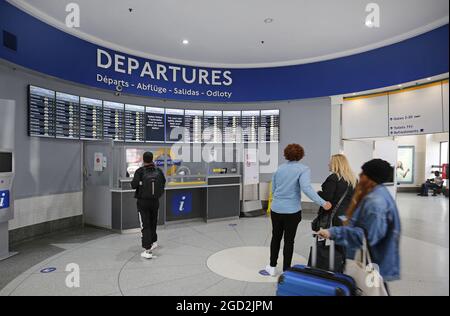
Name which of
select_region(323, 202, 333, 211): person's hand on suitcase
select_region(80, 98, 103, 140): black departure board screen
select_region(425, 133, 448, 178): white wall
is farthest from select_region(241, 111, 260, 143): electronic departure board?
select_region(425, 133, 448, 178): white wall

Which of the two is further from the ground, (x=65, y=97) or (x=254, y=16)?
(x=254, y=16)

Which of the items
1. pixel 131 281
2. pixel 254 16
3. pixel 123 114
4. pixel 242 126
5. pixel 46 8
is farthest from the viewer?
pixel 242 126

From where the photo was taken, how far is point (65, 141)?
522 cm

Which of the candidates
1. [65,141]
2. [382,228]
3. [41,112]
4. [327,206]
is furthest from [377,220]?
[65,141]

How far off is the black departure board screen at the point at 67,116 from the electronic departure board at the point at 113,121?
0.53m

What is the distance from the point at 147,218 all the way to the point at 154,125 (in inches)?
115

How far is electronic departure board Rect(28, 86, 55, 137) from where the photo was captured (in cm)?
457

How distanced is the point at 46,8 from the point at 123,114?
219 cm

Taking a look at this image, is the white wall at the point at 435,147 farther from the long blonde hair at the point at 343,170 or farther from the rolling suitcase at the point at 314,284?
the rolling suitcase at the point at 314,284

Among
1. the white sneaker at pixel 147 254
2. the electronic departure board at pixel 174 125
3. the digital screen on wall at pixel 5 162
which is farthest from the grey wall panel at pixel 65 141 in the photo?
the white sneaker at pixel 147 254

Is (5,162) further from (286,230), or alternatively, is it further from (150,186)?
(286,230)

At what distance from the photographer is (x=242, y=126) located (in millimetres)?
6867
